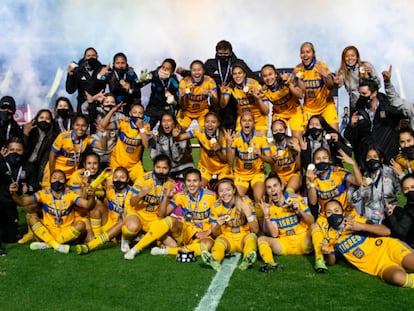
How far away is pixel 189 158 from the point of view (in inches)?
295

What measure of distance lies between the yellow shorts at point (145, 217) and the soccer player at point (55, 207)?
60 centimetres

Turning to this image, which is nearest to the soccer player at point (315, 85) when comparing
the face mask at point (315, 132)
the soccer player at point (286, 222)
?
the face mask at point (315, 132)

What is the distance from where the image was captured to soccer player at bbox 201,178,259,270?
A: 545 centimetres

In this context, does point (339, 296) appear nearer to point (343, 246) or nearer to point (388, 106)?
point (343, 246)

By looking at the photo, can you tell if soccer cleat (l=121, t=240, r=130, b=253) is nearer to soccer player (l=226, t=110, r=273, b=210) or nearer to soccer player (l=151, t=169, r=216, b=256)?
soccer player (l=151, t=169, r=216, b=256)

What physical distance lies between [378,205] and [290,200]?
1063mm

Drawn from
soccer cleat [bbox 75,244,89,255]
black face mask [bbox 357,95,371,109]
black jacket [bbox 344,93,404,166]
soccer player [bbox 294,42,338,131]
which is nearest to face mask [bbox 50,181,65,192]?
soccer cleat [bbox 75,244,89,255]

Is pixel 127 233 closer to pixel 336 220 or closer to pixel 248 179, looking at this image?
pixel 248 179

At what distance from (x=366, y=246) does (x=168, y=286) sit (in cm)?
213

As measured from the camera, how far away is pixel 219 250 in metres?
5.28

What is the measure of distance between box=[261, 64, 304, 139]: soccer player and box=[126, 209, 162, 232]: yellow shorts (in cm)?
258

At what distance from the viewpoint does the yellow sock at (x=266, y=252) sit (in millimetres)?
5098

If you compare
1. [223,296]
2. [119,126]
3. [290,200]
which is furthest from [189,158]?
[223,296]

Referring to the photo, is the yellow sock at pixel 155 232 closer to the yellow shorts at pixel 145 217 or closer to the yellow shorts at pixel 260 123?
the yellow shorts at pixel 145 217
